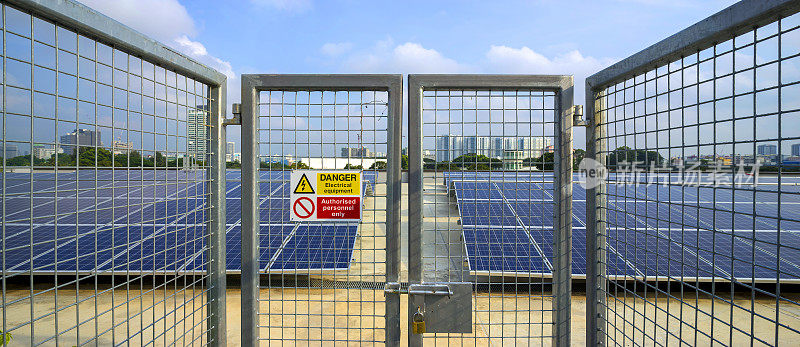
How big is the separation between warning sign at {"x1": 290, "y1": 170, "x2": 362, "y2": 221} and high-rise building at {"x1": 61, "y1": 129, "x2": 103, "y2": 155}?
0.94m

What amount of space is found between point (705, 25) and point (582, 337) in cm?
394

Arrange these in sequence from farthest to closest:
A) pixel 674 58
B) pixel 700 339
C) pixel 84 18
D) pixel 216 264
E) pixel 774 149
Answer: pixel 700 339
pixel 216 264
pixel 674 58
pixel 84 18
pixel 774 149

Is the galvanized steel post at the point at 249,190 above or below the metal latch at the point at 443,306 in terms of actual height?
above

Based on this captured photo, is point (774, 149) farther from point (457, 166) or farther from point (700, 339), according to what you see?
point (700, 339)

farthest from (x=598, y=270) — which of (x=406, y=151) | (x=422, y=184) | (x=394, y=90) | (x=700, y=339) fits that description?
(x=700, y=339)

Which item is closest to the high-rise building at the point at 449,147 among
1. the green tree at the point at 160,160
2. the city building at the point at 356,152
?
the city building at the point at 356,152

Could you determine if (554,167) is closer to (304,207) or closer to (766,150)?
(766,150)

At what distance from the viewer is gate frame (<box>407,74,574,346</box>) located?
2.29 meters

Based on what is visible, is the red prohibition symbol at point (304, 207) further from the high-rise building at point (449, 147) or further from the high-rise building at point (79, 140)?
the high-rise building at point (79, 140)

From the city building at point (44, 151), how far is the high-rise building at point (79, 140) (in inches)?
1.3

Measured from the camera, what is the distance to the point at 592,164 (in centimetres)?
239

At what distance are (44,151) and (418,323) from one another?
1897mm

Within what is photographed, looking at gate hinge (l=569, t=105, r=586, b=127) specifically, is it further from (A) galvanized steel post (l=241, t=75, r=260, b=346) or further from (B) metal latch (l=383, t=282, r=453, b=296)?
(A) galvanized steel post (l=241, t=75, r=260, b=346)

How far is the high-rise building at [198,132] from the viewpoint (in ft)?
7.48
